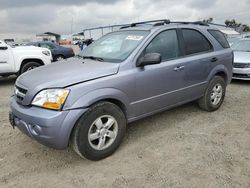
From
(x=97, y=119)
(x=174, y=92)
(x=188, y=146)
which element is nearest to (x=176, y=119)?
(x=174, y=92)

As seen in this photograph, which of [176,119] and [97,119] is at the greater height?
[97,119]

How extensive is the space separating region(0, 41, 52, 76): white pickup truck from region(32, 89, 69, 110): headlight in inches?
216

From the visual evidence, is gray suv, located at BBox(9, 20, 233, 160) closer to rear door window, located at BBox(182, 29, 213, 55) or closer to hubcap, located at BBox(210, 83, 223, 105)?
rear door window, located at BBox(182, 29, 213, 55)

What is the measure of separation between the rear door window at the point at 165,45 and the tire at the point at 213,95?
3.79ft

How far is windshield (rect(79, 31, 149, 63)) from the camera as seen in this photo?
3.45 metres

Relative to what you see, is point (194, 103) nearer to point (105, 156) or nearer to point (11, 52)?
point (105, 156)

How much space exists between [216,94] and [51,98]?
3371mm

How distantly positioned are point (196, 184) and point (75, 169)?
1.41 meters

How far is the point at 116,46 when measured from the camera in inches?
147

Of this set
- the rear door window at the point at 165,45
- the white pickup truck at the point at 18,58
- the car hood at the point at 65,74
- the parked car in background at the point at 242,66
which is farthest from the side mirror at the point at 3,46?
the parked car in background at the point at 242,66

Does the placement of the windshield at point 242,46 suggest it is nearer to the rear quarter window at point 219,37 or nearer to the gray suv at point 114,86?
the rear quarter window at point 219,37

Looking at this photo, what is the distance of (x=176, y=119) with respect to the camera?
Answer: 4418 mm

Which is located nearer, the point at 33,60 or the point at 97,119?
the point at 97,119

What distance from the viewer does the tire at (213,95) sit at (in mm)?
4578
